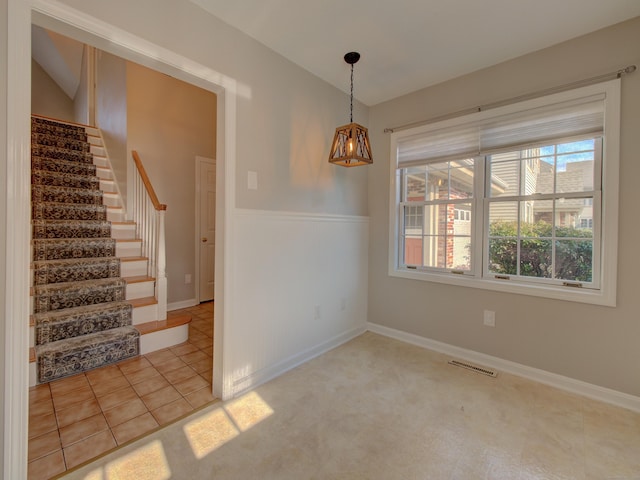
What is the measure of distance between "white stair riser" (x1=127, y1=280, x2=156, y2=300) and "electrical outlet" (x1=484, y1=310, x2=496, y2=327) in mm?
3300

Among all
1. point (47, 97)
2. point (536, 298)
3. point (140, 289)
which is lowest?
point (140, 289)

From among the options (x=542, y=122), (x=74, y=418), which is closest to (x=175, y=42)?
(x=74, y=418)

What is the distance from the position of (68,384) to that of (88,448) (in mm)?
896

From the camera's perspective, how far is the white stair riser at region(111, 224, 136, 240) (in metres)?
3.68

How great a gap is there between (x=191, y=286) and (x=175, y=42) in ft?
10.8

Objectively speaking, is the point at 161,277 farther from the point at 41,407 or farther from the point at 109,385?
the point at 41,407

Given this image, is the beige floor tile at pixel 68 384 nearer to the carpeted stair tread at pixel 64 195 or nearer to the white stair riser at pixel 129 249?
the white stair riser at pixel 129 249

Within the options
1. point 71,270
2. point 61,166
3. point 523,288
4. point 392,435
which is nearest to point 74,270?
point 71,270

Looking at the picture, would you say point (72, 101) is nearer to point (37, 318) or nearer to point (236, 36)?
point (37, 318)

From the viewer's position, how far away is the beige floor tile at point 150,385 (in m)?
2.19

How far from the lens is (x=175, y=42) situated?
5.90 feet

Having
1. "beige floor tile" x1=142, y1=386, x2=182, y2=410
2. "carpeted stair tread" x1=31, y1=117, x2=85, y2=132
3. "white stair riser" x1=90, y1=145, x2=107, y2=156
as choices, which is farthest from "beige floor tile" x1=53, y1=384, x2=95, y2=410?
"carpeted stair tread" x1=31, y1=117, x2=85, y2=132

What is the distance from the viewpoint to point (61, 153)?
156 inches

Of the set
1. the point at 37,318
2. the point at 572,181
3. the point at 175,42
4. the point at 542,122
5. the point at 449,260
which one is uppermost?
the point at 175,42
